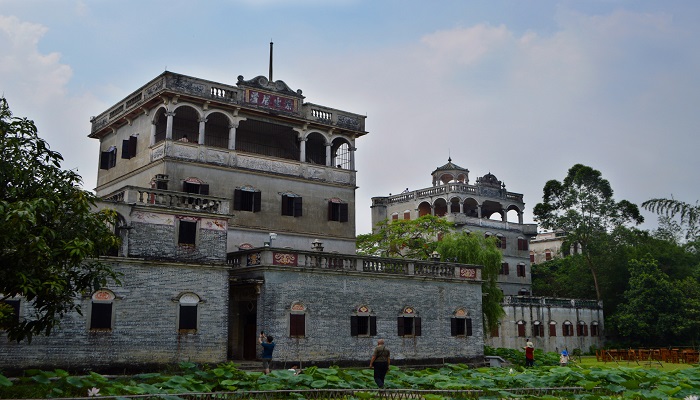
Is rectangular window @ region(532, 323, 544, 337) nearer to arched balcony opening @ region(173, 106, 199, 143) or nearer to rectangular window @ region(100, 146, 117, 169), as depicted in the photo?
arched balcony opening @ region(173, 106, 199, 143)

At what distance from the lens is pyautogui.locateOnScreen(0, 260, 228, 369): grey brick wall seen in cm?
2261

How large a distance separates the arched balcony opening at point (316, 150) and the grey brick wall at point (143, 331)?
1152 centimetres

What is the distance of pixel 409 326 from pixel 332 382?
40.2 feet

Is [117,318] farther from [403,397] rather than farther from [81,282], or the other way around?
[403,397]

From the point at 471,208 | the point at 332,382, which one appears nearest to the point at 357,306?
the point at 332,382

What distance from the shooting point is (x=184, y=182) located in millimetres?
30875

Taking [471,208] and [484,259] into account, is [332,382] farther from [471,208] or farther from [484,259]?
[471,208]

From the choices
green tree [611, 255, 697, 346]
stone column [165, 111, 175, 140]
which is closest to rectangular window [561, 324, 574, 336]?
green tree [611, 255, 697, 346]

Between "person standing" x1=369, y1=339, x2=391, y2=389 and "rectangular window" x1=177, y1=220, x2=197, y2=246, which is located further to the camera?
"rectangular window" x1=177, y1=220, x2=197, y2=246

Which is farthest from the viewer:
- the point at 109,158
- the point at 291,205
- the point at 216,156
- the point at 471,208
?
the point at 471,208

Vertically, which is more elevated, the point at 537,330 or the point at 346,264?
the point at 346,264

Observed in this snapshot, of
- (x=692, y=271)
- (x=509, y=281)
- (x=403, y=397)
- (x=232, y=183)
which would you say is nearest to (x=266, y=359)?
(x=403, y=397)

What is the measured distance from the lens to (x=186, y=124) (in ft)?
110

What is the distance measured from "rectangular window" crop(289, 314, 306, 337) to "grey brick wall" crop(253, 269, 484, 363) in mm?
187
